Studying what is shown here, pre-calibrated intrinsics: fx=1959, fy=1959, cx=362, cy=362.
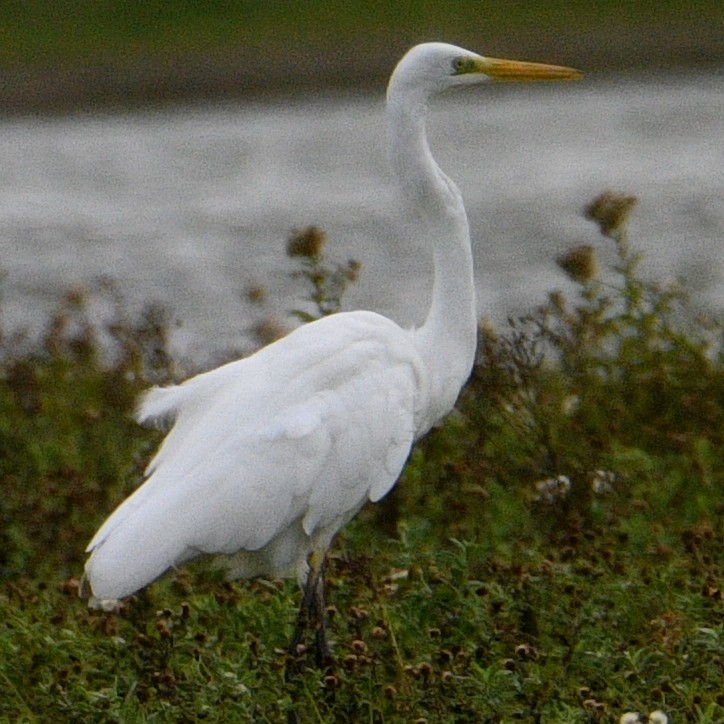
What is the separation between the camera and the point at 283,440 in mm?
4090

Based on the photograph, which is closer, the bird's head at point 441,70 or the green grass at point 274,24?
the bird's head at point 441,70

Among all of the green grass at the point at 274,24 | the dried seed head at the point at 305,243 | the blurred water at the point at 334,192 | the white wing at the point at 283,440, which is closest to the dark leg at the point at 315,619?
the white wing at the point at 283,440

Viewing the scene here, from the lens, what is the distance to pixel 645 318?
524 cm

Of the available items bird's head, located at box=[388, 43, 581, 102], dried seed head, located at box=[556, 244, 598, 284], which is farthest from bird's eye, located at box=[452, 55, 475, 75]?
dried seed head, located at box=[556, 244, 598, 284]

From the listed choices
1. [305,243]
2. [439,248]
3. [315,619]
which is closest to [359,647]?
[315,619]

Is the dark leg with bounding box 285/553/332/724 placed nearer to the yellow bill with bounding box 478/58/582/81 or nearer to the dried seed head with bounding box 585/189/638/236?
the yellow bill with bounding box 478/58/582/81

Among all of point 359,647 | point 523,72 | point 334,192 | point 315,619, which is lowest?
point 334,192

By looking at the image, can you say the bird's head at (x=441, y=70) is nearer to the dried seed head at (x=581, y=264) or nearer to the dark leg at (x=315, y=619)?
the dried seed head at (x=581, y=264)

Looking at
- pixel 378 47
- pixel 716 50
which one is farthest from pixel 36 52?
pixel 716 50

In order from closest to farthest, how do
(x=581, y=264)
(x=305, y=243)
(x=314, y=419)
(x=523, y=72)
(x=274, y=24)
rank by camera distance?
(x=314, y=419), (x=523, y=72), (x=305, y=243), (x=581, y=264), (x=274, y=24)

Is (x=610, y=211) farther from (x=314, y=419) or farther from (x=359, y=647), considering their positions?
(x=359, y=647)

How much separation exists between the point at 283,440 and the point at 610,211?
1326 mm

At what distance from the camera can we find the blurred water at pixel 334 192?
11.2 m

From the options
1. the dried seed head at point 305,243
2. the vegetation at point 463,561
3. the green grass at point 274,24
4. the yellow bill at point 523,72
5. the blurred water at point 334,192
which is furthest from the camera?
the green grass at point 274,24
